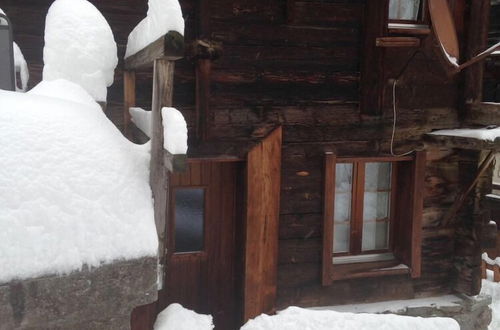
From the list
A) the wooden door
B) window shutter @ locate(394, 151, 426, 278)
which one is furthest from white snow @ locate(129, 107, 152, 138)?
window shutter @ locate(394, 151, 426, 278)

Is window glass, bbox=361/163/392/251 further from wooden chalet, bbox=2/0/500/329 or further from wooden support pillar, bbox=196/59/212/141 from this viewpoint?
wooden support pillar, bbox=196/59/212/141

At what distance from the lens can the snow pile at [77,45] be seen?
2.97m

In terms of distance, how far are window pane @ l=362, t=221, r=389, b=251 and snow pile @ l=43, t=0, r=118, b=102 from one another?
134 inches

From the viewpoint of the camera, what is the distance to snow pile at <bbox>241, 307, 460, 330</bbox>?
3469 millimetres

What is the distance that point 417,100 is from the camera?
5.30m

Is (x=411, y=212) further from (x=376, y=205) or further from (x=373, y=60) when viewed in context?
(x=373, y=60)

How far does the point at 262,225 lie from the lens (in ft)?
15.5

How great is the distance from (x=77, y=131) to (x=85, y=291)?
723 millimetres

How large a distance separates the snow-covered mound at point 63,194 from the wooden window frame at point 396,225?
2.87 metres

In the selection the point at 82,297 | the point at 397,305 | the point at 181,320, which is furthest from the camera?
the point at 397,305

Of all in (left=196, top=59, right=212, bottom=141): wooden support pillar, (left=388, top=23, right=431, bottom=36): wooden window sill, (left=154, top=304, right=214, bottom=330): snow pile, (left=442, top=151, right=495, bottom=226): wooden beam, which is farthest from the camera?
(left=442, top=151, right=495, bottom=226): wooden beam

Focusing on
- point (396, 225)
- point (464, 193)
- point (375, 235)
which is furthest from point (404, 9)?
point (375, 235)

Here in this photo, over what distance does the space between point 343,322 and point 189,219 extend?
1831mm

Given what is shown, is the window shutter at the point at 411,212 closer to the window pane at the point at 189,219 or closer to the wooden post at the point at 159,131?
the window pane at the point at 189,219
